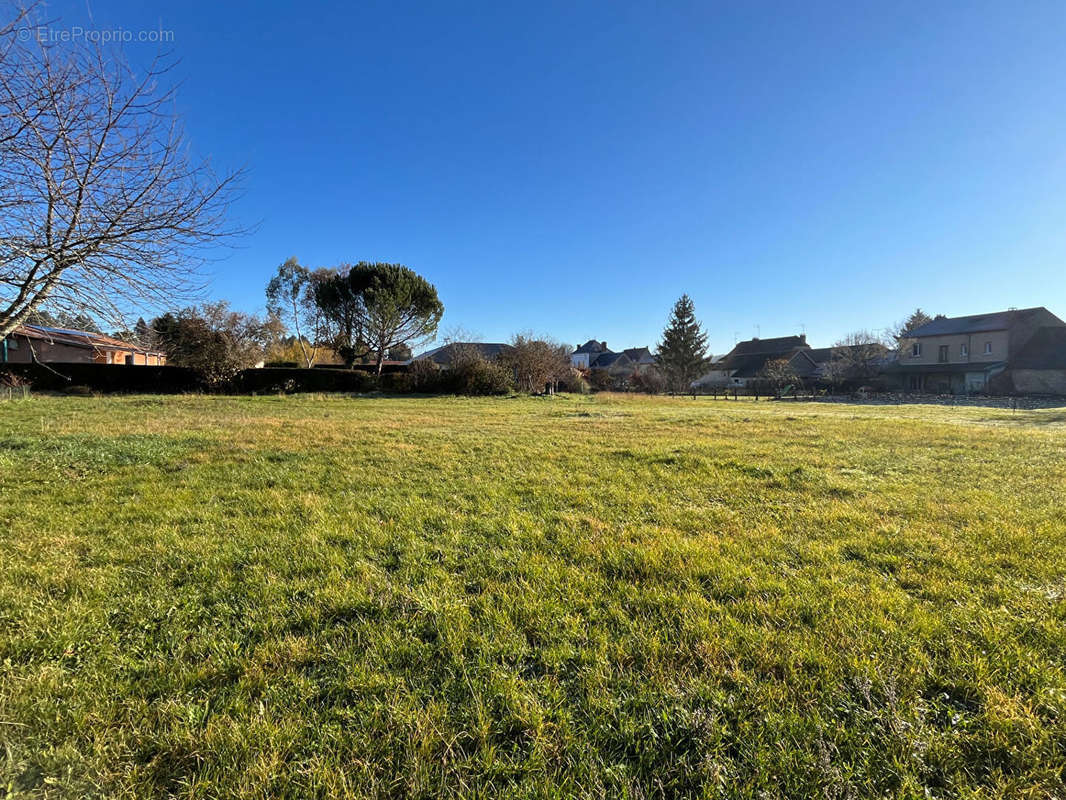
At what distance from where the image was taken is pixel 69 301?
452 centimetres

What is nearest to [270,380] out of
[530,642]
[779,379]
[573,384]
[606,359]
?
[573,384]

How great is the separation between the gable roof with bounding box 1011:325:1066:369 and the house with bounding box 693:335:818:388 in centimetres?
1768

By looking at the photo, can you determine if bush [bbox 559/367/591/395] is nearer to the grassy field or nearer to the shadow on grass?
the shadow on grass

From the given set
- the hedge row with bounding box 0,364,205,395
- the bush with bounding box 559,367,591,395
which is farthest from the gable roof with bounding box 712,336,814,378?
the hedge row with bounding box 0,364,205,395

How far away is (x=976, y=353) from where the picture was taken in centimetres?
3681

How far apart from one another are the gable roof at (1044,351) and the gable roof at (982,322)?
175 cm

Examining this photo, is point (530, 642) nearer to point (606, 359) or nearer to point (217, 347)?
point (217, 347)

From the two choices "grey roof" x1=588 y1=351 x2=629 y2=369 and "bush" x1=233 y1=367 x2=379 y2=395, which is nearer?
"bush" x1=233 y1=367 x2=379 y2=395

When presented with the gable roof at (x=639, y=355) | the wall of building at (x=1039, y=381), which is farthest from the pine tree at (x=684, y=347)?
the wall of building at (x=1039, y=381)

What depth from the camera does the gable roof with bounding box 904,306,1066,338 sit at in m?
35.5

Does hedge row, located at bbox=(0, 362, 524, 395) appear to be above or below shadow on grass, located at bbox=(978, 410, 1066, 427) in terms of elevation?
above

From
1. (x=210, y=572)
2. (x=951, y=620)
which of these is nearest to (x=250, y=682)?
(x=210, y=572)

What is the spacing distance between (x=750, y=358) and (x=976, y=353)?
74.0ft

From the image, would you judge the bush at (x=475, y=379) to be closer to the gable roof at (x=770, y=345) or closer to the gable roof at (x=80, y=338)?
the gable roof at (x=80, y=338)
